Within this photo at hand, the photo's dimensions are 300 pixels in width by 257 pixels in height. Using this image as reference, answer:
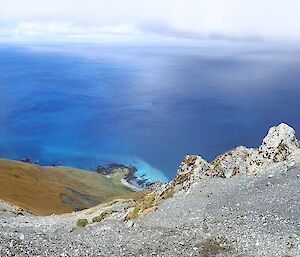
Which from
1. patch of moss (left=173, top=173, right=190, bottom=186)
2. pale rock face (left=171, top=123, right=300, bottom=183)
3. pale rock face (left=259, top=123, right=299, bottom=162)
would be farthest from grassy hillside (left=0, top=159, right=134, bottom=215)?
pale rock face (left=259, top=123, right=299, bottom=162)

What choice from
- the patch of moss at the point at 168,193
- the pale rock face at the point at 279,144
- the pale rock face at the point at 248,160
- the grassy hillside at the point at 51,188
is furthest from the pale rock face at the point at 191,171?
the grassy hillside at the point at 51,188

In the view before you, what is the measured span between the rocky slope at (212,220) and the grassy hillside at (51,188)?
46819 mm

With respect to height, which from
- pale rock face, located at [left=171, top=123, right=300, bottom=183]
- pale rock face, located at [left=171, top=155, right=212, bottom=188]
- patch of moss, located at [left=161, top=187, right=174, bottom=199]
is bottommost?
patch of moss, located at [left=161, top=187, right=174, bottom=199]

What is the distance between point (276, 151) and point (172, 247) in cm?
1840

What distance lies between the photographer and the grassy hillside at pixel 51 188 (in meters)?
89.7

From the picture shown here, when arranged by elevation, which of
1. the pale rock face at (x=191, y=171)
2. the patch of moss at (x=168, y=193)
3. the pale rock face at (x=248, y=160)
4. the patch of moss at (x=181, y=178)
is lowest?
the patch of moss at (x=168, y=193)

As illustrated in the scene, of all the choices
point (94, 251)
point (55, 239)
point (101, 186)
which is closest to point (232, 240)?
point (94, 251)

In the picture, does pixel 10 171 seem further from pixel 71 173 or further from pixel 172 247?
pixel 172 247

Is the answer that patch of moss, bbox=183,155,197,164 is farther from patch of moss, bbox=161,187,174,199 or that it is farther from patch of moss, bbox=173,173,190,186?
patch of moss, bbox=161,187,174,199

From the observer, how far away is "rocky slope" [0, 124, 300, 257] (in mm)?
24469

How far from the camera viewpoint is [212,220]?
28453mm

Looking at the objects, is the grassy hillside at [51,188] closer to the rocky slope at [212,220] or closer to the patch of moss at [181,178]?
the patch of moss at [181,178]

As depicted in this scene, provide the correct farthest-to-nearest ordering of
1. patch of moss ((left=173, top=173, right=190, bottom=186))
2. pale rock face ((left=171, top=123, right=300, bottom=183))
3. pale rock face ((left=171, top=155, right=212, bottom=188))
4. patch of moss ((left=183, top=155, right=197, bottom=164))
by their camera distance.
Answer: patch of moss ((left=183, top=155, right=197, bottom=164))
patch of moss ((left=173, top=173, right=190, bottom=186))
pale rock face ((left=171, top=123, right=300, bottom=183))
pale rock face ((left=171, top=155, right=212, bottom=188))

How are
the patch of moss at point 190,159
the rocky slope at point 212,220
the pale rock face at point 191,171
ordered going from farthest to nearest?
the patch of moss at point 190,159, the pale rock face at point 191,171, the rocky slope at point 212,220
